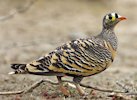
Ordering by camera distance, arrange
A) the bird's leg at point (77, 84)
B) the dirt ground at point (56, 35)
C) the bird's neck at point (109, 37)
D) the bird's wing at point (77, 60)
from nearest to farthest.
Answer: the bird's wing at point (77, 60) → the bird's leg at point (77, 84) → the bird's neck at point (109, 37) → the dirt ground at point (56, 35)

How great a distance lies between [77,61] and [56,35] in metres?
8.02

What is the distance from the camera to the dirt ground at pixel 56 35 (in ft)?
28.2

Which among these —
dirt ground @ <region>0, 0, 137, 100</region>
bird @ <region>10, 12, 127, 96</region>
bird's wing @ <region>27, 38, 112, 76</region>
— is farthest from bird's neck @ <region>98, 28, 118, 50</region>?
dirt ground @ <region>0, 0, 137, 100</region>

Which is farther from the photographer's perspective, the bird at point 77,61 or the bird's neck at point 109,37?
the bird's neck at point 109,37

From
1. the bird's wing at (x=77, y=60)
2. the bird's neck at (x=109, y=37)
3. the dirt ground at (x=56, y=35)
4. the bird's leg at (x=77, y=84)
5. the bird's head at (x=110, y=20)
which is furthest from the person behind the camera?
the dirt ground at (x=56, y=35)

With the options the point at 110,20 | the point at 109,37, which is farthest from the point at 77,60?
→ the point at 110,20

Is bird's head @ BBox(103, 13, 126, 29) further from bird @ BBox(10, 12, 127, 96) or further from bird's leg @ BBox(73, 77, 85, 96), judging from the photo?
Result: bird's leg @ BBox(73, 77, 85, 96)

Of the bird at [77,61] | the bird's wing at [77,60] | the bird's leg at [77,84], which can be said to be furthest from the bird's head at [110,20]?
the bird's leg at [77,84]

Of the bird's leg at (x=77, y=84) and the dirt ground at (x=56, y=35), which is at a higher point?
the dirt ground at (x=56, y=35)

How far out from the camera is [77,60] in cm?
719

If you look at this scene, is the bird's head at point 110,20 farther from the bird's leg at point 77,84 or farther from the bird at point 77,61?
the bird's leg at point 77,84

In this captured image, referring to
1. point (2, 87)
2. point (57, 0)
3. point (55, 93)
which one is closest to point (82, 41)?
point (55, 93)

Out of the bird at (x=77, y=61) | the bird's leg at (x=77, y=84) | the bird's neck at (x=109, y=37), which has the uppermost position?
the bird's neck at (x=109, y=37)

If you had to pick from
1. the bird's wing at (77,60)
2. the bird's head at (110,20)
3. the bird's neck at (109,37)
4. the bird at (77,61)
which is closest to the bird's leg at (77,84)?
the bird at (77,61)
